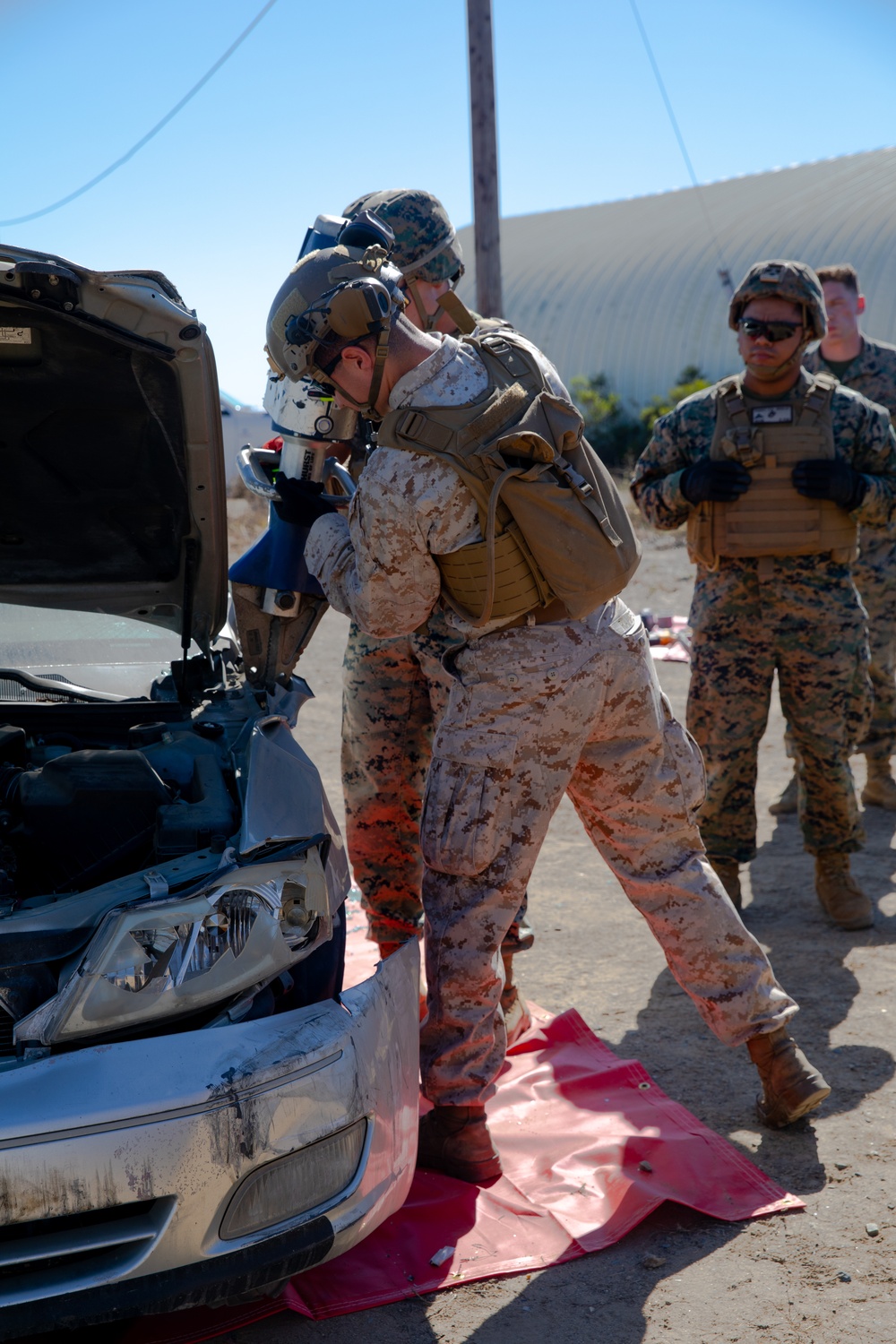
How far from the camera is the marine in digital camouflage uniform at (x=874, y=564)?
19.7 ft

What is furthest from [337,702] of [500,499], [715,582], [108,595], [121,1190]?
[121,1190]

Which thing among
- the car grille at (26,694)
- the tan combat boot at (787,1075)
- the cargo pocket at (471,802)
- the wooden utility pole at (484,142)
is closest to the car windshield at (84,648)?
the car grille at (26,694)

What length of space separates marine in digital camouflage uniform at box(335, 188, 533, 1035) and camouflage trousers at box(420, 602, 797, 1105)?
645 mm

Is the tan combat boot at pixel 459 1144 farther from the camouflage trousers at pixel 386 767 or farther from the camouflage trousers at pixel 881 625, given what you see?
the camouflage trousers at pixel 881 625

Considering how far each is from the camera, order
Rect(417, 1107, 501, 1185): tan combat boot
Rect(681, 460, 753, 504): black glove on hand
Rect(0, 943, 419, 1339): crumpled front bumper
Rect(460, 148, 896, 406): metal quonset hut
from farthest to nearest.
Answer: Rect(460, 148, 896, 406): metal quonset hut
Rect(681, 460, 753, 504): black glove on hand
Rect(417, 1107, 501, 1185): tan combat boot
Rect(0, 943, 419, 1339): crumpled front bumper

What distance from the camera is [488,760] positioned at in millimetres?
2725

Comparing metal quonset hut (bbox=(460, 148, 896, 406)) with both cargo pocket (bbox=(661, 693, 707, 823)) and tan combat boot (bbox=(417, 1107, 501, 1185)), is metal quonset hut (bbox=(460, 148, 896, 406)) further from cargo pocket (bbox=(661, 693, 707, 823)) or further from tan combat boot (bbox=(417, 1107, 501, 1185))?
tan combat boot (bbox=(417, 1107, 501, 1185))

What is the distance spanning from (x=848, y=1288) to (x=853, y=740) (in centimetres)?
233

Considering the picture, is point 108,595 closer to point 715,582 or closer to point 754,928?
point 715,582

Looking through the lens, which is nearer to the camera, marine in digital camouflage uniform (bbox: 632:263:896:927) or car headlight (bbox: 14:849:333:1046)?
car headlight (bbox: 14:849:333:1046)

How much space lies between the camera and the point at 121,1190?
75.7 inches

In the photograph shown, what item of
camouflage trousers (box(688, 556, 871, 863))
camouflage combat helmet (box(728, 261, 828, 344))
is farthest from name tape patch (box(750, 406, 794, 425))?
camouflage trousers (box(688, 556, 871, 863))

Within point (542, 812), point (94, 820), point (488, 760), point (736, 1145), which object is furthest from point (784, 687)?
point (94, 820)

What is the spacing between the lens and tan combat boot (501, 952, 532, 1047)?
12.1 feet
